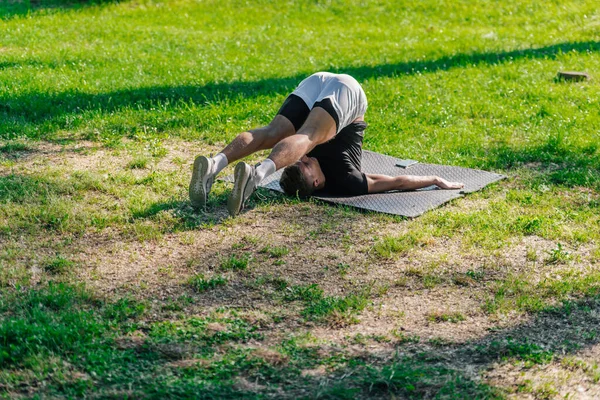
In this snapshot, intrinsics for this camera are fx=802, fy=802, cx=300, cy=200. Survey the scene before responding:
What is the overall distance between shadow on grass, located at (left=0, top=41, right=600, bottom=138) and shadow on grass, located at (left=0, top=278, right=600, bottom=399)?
4033 millimetres

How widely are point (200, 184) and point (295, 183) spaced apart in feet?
2.56

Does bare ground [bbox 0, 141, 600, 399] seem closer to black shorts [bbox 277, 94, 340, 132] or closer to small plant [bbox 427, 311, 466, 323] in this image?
small plant [bbox 427, 311, 466, 323]

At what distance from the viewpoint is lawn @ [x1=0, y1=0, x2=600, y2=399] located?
3895mm

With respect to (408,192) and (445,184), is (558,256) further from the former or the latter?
(408,192)

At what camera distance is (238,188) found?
223 inches

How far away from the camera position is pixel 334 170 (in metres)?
6.34

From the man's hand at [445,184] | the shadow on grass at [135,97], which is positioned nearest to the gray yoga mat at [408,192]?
the man's hand at [445,184]

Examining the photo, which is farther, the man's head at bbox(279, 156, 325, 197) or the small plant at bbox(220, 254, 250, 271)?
the man's head at bbox(279, 156, 325, 197)

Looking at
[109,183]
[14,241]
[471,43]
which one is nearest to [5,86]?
[109,183]

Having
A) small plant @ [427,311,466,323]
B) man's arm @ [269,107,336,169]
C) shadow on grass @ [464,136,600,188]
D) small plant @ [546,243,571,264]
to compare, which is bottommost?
shadow on grass @ [464,136,600,188]

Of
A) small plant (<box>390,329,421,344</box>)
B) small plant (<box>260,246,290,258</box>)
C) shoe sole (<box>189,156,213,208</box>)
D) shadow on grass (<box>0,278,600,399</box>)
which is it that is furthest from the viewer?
shoe sole (<box>189,156,213,208</box>)

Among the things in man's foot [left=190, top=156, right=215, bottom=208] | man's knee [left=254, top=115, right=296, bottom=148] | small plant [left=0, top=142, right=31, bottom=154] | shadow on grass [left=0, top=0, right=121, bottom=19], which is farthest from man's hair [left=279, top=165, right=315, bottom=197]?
shadow on grass [left=0, top=0, right=121, bottom=19]

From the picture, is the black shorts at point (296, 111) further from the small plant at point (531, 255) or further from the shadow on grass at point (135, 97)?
the shadow on grass at point (135, 97)

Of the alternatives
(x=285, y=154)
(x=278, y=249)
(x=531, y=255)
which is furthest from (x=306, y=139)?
(x=531, y=255)
